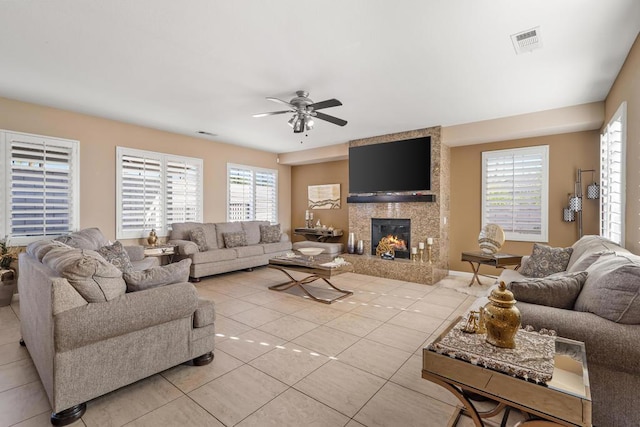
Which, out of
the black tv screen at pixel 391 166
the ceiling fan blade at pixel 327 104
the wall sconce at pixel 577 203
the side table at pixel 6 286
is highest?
the ceiling fan blade at pixel 327 104

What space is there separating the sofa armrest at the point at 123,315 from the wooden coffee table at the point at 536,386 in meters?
1.81

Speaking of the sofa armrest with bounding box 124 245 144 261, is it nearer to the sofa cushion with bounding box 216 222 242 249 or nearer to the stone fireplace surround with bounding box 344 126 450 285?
the sofa cushion with bounding box 216 222 242 249

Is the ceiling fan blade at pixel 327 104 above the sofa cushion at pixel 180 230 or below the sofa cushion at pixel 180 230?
above

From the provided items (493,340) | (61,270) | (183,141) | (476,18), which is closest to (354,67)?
(476,18)

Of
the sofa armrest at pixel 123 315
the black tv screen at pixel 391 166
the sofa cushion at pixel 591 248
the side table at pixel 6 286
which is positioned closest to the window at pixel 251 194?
the black tv screen at pixel 391 166

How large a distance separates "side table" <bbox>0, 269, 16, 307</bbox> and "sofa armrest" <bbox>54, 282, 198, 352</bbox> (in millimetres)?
3413

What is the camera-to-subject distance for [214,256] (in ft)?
18.5

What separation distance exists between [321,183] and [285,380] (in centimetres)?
615

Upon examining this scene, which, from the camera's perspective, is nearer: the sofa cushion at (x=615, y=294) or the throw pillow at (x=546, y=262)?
the sofa cushion at (x=615, y=294)

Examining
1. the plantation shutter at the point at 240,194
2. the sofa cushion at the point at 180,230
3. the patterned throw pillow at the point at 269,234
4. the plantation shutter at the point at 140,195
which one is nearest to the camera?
the plantation shutter at the point at 140,195

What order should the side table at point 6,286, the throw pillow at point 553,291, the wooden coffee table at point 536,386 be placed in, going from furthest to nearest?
the side table at point 6,286 → the throw pillow at point 553,291 → the wooden coffee table at point 536,386

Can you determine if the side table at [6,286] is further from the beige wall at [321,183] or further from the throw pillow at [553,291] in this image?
the throw pillow at [553,291]

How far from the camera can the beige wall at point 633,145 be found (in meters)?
2.61

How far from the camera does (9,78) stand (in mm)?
3496
